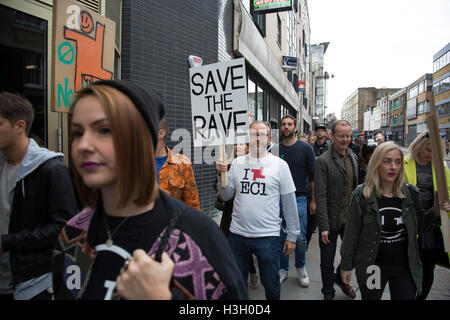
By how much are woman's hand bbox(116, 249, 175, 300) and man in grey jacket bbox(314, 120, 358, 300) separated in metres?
3.13

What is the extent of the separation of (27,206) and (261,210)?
2.00 metres

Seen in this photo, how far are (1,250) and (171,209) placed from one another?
1465 millimetres

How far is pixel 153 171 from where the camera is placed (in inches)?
47.0

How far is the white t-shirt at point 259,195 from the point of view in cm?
324

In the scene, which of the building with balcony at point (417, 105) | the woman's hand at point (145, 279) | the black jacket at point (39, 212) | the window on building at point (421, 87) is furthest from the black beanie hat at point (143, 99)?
the window on building at point (421, 87)

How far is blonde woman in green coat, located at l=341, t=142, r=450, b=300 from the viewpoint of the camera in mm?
2771

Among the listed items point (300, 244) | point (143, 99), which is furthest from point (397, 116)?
point (143, 99)

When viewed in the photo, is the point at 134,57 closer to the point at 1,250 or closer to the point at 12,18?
the point at 12,18

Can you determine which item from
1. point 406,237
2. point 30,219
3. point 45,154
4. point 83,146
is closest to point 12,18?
point 45,154

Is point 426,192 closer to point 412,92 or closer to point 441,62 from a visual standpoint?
point 441,62

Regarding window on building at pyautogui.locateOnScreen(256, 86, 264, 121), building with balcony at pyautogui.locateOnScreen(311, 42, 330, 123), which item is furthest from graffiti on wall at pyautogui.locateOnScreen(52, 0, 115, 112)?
building with balcony at pyautogui.locateOnScreen(311, 42, 330, 123)

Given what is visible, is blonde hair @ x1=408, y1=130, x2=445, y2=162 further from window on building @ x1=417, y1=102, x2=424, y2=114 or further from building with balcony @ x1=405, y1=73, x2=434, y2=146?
window on building @ x1=417, y1=102, x2=424, y2=114

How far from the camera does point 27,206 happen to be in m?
2.15

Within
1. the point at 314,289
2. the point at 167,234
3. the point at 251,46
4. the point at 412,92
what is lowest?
the point at 314,289
